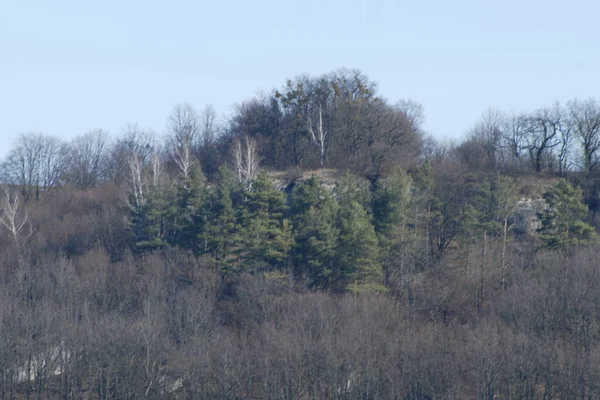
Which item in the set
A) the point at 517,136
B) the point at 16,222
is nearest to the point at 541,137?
the point at 517,136

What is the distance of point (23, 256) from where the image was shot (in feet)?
166

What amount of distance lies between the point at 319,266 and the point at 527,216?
45.6ft

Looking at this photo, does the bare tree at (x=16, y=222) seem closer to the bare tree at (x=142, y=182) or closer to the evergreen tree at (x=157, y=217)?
the bare tree at (x=142, y=182)

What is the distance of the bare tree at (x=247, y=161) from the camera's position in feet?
164

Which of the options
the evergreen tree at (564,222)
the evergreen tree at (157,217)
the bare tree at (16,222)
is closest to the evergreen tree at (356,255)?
the evergreen tree at (564,222)

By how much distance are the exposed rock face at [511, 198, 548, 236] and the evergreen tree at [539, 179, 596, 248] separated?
430cm

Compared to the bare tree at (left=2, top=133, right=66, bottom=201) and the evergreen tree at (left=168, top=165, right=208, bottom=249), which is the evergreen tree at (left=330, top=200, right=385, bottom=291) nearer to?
the evergreen tree at (left=168, top=165, right=208, bottom=249)

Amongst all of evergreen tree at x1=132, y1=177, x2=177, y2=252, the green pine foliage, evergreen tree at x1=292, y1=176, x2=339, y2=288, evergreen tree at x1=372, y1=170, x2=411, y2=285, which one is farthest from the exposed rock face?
evergreen tree at x1=132, y1=177, x2=177, y2=252

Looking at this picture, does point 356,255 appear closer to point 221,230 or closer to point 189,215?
point 221,230

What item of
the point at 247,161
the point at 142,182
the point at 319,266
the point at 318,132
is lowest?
the point at 319,266

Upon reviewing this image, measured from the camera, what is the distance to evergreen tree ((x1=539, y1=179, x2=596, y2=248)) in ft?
138

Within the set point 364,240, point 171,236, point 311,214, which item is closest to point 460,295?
point 364,240

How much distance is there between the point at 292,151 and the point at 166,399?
2876 cm

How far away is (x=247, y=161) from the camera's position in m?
52.2
